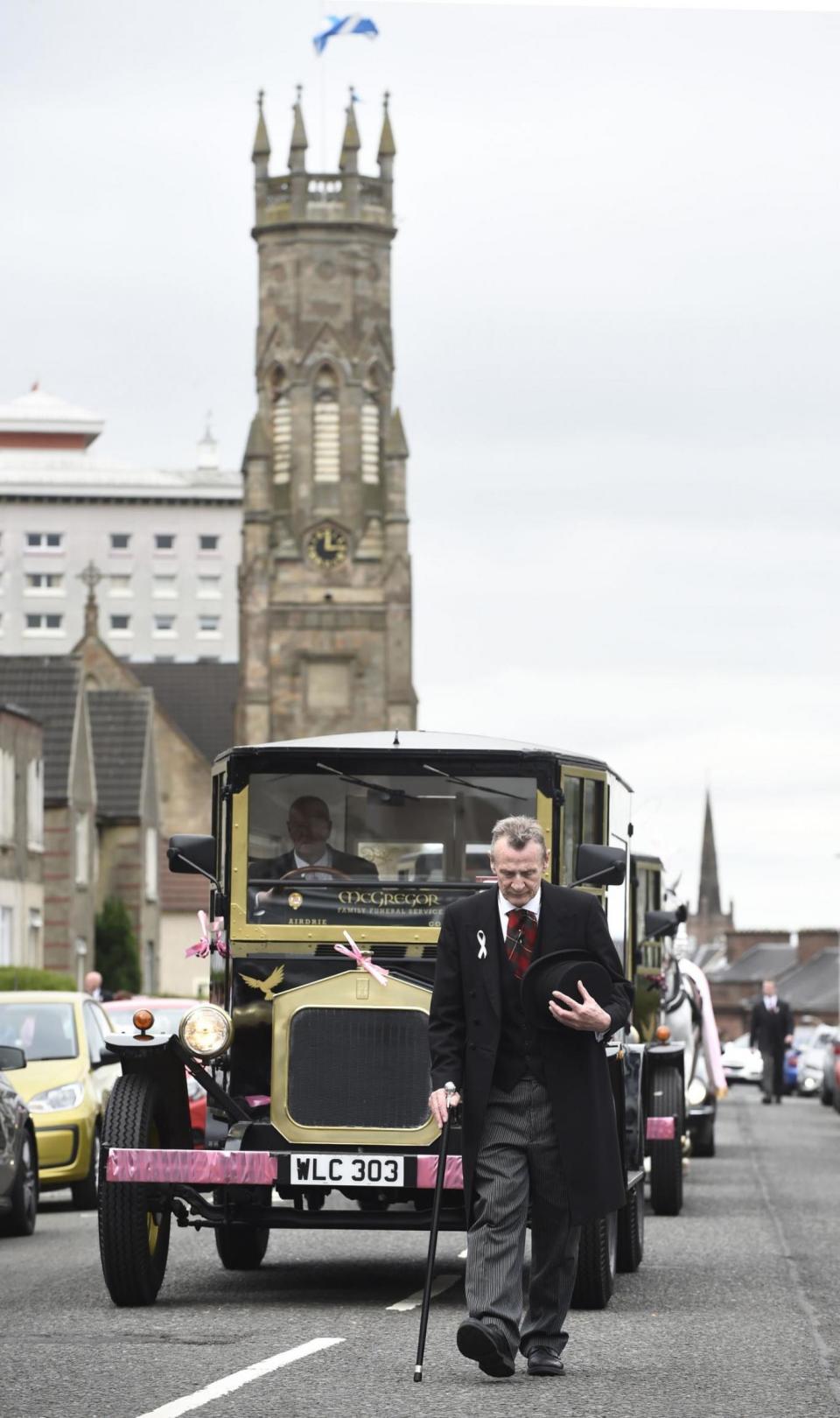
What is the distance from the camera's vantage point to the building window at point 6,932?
50.0 meters

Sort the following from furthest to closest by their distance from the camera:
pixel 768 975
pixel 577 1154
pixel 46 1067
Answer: pixel 768 975 < pixel 46 1067 < pixel 577 1154

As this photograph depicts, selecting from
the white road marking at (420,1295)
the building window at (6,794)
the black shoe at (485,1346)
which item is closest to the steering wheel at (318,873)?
the white road marking at (420,1295)

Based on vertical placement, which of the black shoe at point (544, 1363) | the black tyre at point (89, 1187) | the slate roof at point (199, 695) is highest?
the slate roof at point (199, 695)

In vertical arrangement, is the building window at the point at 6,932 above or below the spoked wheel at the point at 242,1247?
above

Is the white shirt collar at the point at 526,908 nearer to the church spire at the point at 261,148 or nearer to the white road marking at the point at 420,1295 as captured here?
the white road marking at the point at 420,1295

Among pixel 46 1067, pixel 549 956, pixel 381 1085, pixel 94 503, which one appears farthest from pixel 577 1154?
pixel 94 503

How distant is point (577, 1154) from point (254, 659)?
281 ft

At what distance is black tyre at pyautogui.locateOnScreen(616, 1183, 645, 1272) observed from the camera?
14.4 meters

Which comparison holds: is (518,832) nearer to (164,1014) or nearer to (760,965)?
(164,1014)

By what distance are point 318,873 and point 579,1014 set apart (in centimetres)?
393

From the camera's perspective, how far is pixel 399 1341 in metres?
11.2

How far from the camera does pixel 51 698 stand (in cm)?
6131

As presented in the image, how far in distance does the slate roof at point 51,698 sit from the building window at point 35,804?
4.43 metres

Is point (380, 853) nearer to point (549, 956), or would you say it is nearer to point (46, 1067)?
Result: point (549, 956)
